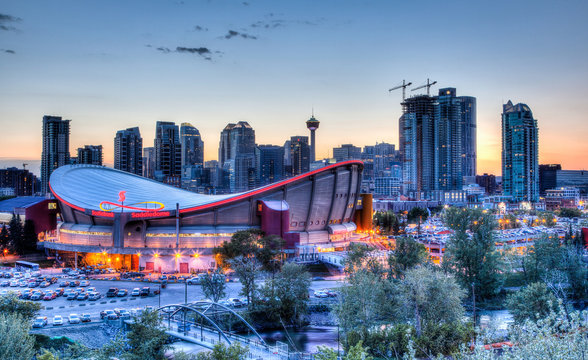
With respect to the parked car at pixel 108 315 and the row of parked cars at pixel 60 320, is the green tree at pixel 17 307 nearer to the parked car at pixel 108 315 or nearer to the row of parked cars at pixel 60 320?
the row of parked cars at pixel 60 320

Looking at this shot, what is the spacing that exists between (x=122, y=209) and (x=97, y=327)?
29.4 metres

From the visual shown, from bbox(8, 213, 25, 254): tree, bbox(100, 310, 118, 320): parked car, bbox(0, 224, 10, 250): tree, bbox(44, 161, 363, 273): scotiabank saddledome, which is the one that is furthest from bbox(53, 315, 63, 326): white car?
bbox(0, 224, 10, 250): tree

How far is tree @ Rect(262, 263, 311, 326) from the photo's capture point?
39.0 metres

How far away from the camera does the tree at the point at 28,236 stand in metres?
70.0

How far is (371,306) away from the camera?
108 feet

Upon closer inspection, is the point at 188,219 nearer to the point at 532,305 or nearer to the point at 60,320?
the point at 60,320

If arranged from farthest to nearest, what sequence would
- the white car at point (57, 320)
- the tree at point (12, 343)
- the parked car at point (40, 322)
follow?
the white car at point (57, 320)
the parked car at point (40, 322)
the tree at point (12, 343)

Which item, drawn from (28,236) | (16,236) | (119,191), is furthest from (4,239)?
(119,191)

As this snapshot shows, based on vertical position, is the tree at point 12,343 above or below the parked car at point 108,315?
above

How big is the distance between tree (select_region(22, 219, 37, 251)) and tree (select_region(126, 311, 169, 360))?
179ft

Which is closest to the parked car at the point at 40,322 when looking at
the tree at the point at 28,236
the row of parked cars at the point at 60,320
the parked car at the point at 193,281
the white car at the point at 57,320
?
the row of parked cars at the point at 60,320

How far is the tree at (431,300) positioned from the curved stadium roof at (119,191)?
35.3 meters

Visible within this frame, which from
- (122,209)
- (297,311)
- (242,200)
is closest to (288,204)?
(242,200)

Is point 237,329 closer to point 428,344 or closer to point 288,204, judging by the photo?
point 428,344
